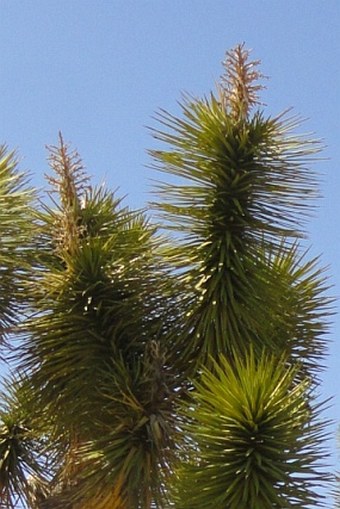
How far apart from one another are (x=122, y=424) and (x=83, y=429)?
0.35 m

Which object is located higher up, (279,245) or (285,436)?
(279,245)

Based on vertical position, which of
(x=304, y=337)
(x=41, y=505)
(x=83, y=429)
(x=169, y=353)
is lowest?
(x=41, y=505)

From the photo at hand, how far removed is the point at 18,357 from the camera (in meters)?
7.74

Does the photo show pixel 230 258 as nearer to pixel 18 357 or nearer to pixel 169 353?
pixel 169 353

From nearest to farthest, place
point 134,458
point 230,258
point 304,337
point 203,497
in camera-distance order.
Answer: point 203,497, point 134,458, point 230,258, point 304,337

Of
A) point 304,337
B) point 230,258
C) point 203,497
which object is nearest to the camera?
point 203,497

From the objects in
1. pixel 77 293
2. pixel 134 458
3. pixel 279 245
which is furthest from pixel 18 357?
pixel 279 245

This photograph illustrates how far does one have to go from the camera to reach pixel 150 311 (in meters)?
7.71

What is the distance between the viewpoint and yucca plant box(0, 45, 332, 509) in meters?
7.27

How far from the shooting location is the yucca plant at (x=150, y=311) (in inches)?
286

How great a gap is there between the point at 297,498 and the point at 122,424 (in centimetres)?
138

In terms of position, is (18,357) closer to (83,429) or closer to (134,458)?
(83,429)

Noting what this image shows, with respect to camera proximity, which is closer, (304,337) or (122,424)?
(122,424)

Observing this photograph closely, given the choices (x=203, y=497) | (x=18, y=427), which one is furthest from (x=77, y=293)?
(x=203, y=497)
